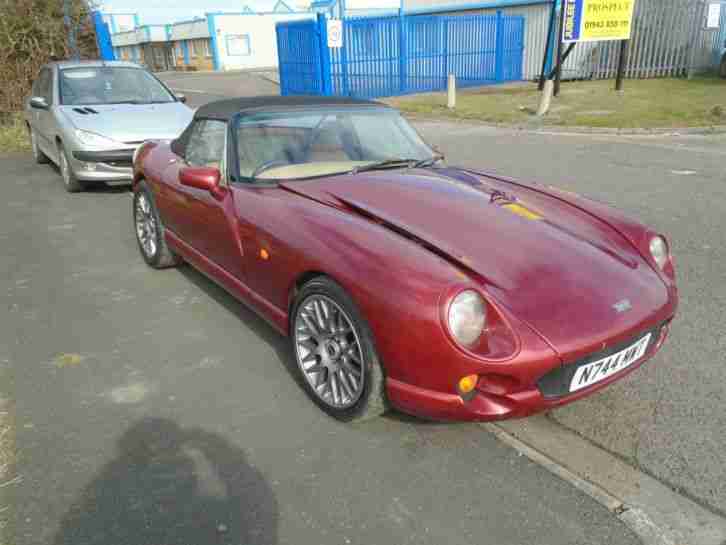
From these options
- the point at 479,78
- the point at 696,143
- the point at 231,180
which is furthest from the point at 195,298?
the point at 479,78

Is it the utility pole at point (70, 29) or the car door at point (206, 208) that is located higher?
the utility pole at point (70, 29)

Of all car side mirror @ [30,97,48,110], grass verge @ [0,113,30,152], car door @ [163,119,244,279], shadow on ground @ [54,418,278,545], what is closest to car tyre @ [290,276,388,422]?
shadow on ground @ [54,418,278,545]

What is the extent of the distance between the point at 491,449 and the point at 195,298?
101 inches

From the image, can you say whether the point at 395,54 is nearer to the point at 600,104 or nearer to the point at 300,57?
the point at 300,57

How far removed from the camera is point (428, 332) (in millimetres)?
2203

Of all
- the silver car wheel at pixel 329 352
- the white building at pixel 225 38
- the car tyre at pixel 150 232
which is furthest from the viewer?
the white building at pixel 225 38

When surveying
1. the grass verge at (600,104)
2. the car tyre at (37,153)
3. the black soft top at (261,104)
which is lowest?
the grass verge at (600,104)

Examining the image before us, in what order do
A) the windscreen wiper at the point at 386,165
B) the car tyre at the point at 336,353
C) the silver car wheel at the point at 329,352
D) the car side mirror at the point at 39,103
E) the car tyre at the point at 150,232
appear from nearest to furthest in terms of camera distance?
the car tyre at the point at 336,353
the silver car wheel at the point at 329,352
the windscreen wiper at the point at 386,165
the car tyre at the point at 150,232
the car side mirror at the point at 39,103

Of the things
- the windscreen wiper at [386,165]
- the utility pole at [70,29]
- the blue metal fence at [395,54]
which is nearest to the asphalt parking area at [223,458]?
the windscreen wiper at [386,165]

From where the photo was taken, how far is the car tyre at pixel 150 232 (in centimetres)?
468

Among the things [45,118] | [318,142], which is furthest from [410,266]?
[45,118]

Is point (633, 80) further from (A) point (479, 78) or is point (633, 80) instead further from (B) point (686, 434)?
(B) point (686, 434)

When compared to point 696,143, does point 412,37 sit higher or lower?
higher

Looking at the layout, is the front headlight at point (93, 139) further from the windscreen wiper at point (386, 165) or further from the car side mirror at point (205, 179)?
the windscreen wiper at point (386, 165)
